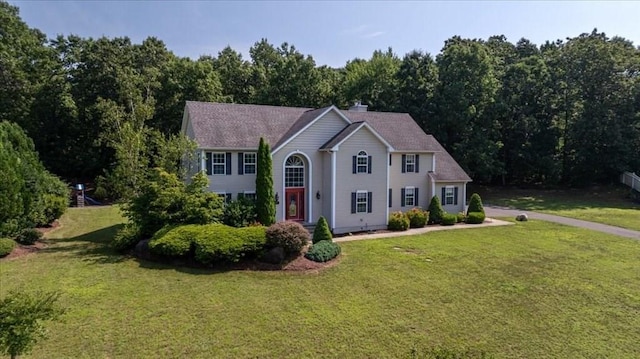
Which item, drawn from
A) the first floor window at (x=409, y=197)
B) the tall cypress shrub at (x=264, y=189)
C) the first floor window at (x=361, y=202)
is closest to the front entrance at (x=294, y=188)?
the tall cypress shrub at (x=264, y=189)

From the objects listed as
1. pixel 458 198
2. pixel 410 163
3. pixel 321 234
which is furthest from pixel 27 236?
pixel 458 198

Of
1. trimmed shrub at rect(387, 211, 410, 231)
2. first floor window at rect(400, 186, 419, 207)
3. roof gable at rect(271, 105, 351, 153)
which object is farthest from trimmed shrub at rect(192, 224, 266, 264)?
first floor window at rect(400, 186, 419, 207)

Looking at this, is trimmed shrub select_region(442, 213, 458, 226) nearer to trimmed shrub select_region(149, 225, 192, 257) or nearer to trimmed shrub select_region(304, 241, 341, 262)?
trimmed shrub select_region(304, 241, 341, 262)

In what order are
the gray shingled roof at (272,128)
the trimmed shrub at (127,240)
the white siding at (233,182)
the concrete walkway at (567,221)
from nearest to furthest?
the trimmed shrub at (127,240), the white siding at (233,182), the gray shingled roof at (272,128), the concrete walkway at (567,221)

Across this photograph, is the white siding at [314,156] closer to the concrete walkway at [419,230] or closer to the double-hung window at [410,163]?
the concrete walkway at [419,230]

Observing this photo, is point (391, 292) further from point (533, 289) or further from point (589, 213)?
point (589, 213)

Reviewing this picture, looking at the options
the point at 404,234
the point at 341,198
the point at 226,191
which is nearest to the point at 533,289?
the point at 404,234

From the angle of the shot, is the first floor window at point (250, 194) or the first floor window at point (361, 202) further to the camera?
the first floor window at point (361, 202)
